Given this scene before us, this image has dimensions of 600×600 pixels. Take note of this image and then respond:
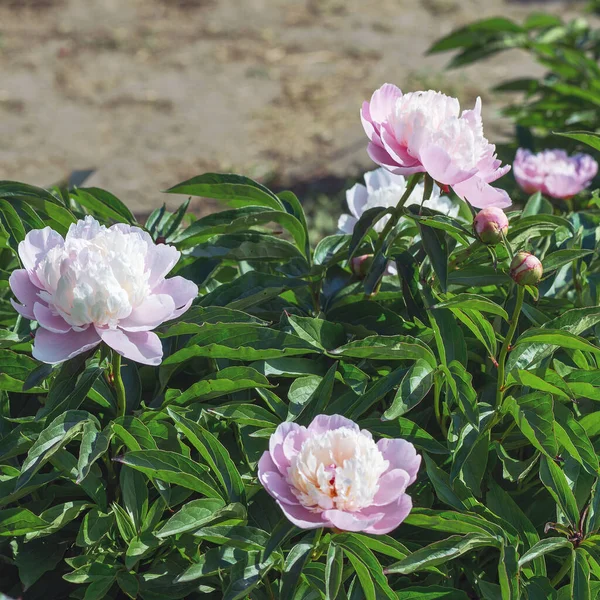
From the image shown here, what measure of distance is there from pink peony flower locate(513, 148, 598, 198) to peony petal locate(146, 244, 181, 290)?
1.11m

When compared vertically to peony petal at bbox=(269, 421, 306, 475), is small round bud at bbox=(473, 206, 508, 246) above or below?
above

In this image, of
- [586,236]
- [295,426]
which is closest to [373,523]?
[295,426]

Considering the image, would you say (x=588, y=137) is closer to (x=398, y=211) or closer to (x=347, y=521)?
(x=398, y=211)

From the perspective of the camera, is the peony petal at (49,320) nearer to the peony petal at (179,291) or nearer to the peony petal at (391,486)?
the peony petal at (179,291)

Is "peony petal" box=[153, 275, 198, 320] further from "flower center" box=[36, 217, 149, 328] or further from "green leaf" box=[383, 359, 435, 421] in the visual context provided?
"green leaf" box=[383, 359, 435, 421]

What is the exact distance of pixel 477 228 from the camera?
4.13 ft

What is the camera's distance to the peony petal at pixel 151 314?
1.12m

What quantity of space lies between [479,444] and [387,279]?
41cm

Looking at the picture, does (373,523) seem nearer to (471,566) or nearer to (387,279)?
(471,566)

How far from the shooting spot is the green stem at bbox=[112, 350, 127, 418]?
1.18 m

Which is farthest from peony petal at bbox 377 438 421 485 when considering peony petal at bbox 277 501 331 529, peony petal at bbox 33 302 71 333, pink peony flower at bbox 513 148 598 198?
pink peony flower at bbox 513 148 598 198

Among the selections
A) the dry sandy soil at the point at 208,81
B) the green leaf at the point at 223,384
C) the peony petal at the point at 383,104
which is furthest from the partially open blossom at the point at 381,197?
the dry sandy soil at the point at 208,81

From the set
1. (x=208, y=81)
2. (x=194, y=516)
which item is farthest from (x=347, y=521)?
(x=208, y=81)

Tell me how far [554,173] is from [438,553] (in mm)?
1170
